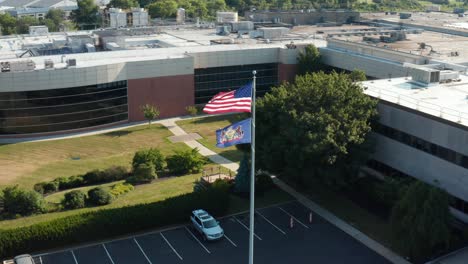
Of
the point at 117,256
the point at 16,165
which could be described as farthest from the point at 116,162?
the point at 117,256

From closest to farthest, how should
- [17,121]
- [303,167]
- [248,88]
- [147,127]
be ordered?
[248,88], [303,167], [17,121], [147,127]

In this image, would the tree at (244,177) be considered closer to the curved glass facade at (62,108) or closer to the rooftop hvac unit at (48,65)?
the curved glass facade at (62,108)

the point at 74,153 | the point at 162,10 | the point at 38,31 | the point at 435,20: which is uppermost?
the point at 435,20

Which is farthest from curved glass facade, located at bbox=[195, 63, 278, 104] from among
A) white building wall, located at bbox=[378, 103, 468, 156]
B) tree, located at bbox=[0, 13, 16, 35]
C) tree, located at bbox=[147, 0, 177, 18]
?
tree, located at bbox=[147, 0, 177, 18]

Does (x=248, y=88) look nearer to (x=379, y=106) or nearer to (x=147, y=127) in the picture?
(x=379, y=106)

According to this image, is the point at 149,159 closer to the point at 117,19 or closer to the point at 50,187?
the point at 50,187

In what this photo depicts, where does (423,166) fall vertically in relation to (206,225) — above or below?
above

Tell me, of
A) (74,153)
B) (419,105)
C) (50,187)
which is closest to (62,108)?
(74,153)
